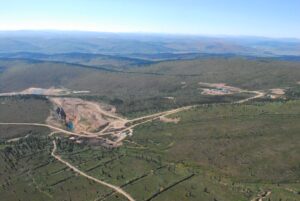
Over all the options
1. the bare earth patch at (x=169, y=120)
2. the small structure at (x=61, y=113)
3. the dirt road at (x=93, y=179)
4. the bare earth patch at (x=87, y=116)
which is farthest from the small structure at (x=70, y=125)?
the bare earth patch at (x=169, y=120)

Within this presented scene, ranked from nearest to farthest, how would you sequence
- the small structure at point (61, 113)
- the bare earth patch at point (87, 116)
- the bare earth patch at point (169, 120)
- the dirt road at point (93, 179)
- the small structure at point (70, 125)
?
1. the dirt road at point (93, 179)
2. the small structure at point (70, 125)
3. the bare earth patch at point (87, 116)
4. the bare earth patch at point (169, 120)
5. the small structure at point (61, 113)

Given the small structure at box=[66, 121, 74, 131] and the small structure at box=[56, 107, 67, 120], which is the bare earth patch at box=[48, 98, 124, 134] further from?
the small structure at box=[56, 107, 67, 120]

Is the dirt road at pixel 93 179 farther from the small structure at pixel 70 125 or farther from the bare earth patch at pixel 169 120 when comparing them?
the bare earth patch at pixel 169 120

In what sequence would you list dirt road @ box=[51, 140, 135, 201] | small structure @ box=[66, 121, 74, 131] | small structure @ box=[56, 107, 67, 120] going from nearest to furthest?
dirt road @ box=[51, 140, 135, 201] < small structure @ box=[66, 121, 74, 131] < small structure @ box=[56, 107, 67, 120]

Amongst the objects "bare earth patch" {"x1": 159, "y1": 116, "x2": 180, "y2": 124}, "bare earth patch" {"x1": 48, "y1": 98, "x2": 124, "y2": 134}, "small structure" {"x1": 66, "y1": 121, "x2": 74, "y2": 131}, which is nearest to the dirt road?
"small structure" {"x1": 66, "y1": 121, "x2": 74, "y2": 131}

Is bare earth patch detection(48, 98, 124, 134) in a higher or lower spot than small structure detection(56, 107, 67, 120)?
higher

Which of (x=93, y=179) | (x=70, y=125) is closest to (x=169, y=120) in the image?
(x=70, y=125)

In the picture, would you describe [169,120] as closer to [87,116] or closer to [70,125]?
[87,116]

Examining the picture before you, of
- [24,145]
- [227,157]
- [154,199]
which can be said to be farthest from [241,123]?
[24,145]

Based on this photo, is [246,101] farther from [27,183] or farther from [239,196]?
[27,183]

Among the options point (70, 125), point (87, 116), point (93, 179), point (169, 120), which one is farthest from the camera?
point (87, 116)

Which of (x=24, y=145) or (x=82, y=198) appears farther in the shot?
(x=24, y=145)
